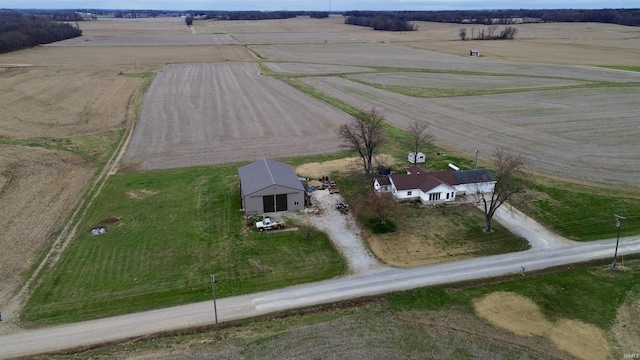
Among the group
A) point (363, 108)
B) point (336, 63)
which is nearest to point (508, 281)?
point (363, 108)

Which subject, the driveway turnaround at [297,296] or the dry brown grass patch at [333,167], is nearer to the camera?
the driveway turnaround at [297,296]

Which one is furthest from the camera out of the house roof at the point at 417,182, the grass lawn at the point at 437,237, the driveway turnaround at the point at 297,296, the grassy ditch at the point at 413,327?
the house roof at the point at 417,182

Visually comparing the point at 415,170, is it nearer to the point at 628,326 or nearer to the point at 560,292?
the point at 560,292

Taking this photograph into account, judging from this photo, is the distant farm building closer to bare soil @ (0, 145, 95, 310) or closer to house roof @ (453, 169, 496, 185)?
house roof @ (453, 169, 496, 185)

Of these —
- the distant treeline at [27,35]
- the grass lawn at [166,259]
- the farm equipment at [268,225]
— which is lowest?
the grass lawn at [166,259]

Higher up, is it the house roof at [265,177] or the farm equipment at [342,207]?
the house roof at [265,177]

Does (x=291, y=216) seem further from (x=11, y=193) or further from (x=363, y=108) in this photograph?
(x=363, y=108)

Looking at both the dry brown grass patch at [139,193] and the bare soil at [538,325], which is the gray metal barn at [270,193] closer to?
the dry brown grass patch at [139,193]

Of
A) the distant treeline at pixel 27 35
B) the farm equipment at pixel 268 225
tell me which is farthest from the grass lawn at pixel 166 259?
the distant treeline at pixel 27 35
